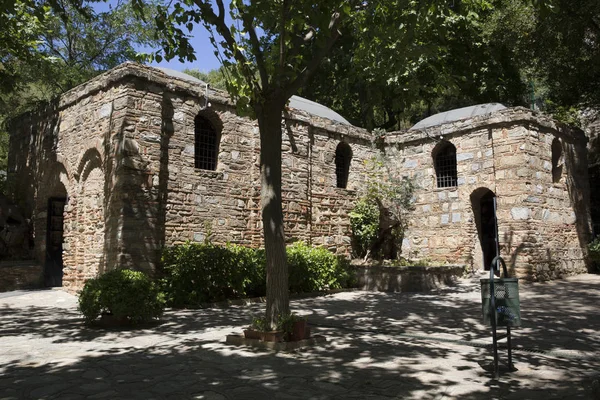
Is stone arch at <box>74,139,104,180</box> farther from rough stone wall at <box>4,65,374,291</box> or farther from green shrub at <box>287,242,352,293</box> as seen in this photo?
green shrub at <box>287,242,352,293</box>

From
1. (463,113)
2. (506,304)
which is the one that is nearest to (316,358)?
(506,304)

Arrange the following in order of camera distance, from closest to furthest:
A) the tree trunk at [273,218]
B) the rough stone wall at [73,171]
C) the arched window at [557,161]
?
the tree trunk at [273,218]
the rough stone wall at [73,171]
the arched window at [557,161]

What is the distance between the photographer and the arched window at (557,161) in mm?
14398

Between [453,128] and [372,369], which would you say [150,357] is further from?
[453,128]

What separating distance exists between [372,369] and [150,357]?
8.38 ft

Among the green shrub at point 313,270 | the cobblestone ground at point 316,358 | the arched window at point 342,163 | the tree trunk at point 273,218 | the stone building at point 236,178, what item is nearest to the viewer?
the cobblestone ground at point 316,358

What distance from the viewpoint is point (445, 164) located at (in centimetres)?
1531

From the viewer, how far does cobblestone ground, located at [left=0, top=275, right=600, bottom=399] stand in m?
4.24

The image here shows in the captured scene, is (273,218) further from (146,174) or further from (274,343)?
(146,174)

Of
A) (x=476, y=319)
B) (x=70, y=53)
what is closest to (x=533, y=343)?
(x=476, y=319)

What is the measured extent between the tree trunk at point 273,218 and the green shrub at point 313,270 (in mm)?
5467

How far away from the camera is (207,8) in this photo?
6.19m

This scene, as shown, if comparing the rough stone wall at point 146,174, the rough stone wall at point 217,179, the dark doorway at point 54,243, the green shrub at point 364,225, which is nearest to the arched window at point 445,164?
the green shrub at point 364,225

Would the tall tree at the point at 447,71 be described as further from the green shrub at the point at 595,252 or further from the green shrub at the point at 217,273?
the green shrub at the point at 595,252
